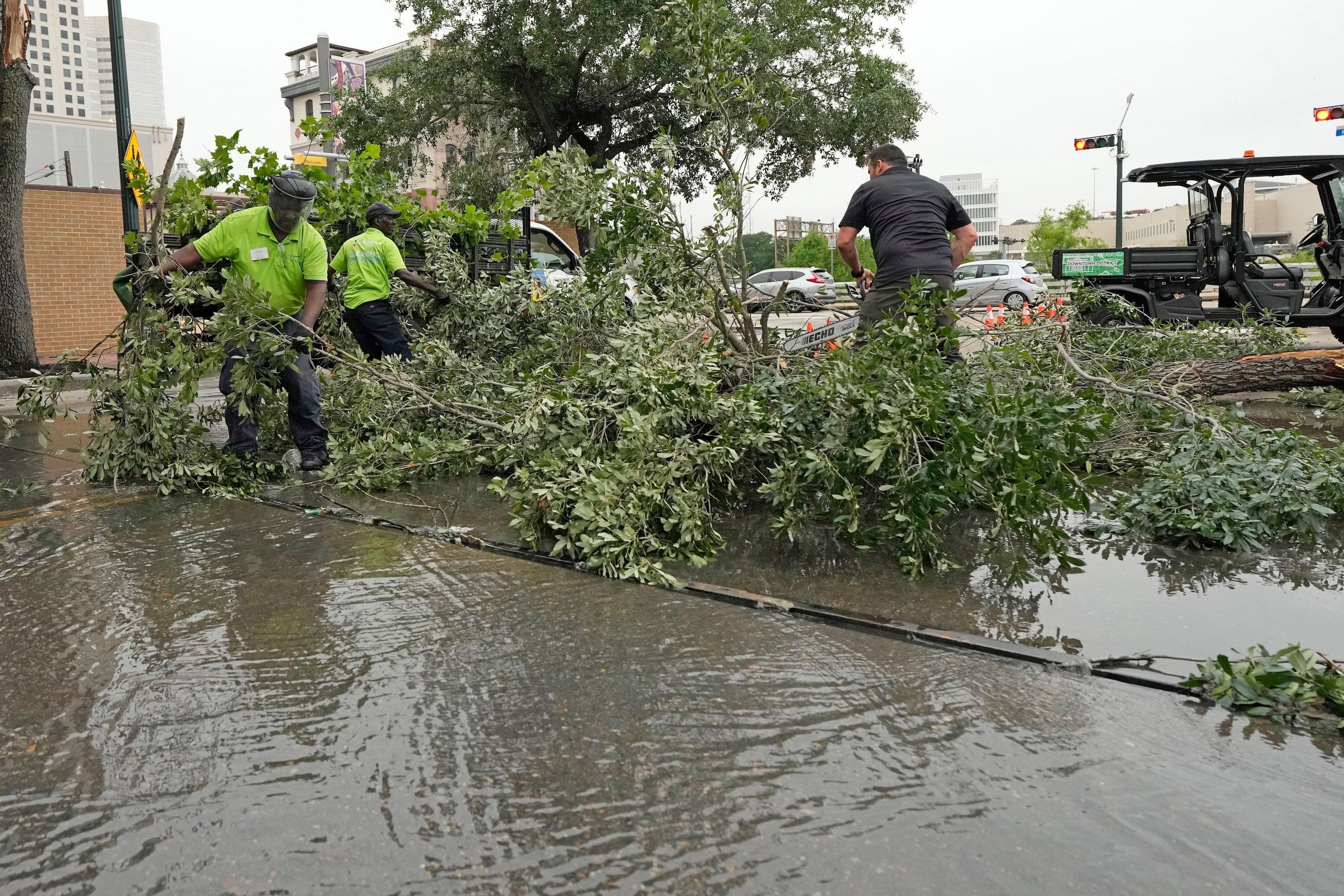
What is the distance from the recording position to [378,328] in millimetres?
7676

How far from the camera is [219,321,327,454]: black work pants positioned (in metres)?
6.36

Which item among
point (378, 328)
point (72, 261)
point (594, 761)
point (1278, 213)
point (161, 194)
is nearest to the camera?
point (594, 761)

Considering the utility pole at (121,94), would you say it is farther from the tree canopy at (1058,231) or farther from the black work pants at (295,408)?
the tree canopy at (1058,231)

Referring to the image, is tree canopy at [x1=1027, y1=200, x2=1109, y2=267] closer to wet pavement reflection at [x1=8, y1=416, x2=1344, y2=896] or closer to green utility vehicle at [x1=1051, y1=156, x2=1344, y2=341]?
green utility vehicle at [x1=1051, y1=156, x2=1344, y2=341]

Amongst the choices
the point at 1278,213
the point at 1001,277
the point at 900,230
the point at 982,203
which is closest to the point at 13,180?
the point at 900,230

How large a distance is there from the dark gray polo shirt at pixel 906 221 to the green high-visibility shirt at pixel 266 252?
329 cm

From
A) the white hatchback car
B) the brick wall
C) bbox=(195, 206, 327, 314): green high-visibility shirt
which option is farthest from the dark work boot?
the white hatchback car

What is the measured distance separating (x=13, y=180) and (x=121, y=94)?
6.22 feet

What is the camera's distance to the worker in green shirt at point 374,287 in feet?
24.8

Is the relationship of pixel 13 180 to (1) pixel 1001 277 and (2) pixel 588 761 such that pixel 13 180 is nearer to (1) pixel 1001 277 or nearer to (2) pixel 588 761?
(2) pixel 588 761

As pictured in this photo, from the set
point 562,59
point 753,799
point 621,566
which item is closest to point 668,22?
point 621,566

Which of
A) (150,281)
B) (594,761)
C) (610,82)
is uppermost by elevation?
(610,82)

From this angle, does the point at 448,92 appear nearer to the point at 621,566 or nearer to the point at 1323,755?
the point at 621,566

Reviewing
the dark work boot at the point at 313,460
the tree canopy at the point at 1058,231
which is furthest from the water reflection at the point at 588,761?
the tree canopy at the point at 1058,231
